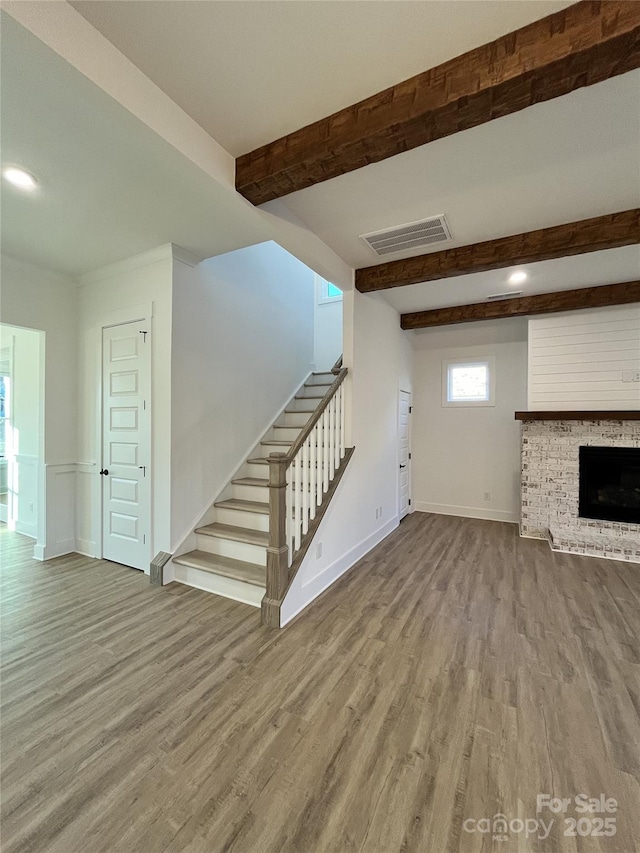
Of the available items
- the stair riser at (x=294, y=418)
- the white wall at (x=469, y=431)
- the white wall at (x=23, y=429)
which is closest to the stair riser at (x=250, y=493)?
the stair riser at (x=294, y=418)

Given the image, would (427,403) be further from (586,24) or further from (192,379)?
(586,24)

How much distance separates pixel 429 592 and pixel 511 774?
164 centimetres

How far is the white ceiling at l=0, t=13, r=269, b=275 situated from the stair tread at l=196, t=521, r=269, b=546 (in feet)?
8.33

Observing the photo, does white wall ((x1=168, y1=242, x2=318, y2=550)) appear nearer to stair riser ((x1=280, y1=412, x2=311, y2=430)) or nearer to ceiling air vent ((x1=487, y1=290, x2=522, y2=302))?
stair riser ((x1=280, y1=412, x2=311, y2=430))

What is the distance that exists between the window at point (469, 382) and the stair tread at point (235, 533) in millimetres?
3976

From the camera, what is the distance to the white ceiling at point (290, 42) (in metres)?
1.36

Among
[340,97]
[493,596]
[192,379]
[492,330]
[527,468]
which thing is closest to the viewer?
[340,97]

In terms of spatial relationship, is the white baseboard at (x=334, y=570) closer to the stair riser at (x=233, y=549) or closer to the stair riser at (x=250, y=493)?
the stair riser at (x=233, y=549)

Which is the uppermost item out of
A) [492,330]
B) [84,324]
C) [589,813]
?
[492,330]

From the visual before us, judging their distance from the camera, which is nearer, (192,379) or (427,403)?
(192,379)

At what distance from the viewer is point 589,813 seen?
1.35 metres

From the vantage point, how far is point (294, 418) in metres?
4.58

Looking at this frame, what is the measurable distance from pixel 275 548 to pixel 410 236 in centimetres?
281

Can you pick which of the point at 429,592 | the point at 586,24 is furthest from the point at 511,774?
the point at 586,24
